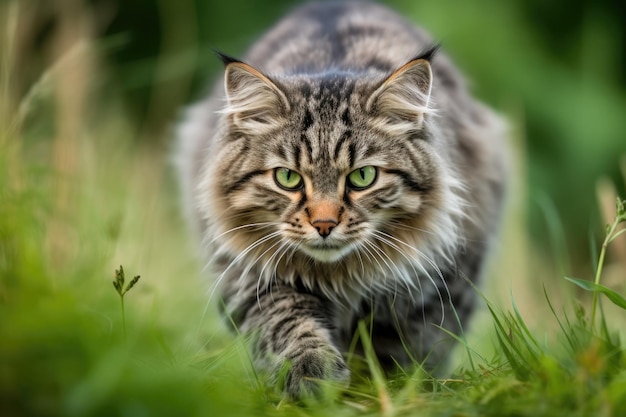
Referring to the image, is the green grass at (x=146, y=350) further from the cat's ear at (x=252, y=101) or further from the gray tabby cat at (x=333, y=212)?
the cat's ear at (x=252, y=101)

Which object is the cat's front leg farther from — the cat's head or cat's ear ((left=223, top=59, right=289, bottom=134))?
cat's ear ((left=223, top=59, right=289, bottom=134))

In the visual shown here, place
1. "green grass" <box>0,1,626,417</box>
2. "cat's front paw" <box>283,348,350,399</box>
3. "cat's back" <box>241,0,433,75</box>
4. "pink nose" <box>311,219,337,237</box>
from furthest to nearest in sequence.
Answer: "cat's back" <box>241,0,433,75</box> → "pink nose" <box>311,219,337,237</box> → "cat's front paw" <box>283,348,350,399</box> → "green grass" <box>0,1,626,417</box>

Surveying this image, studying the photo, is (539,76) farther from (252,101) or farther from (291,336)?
(291,336)

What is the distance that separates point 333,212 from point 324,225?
0.05 m

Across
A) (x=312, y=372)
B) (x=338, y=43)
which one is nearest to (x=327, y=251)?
(x=312, y=372)

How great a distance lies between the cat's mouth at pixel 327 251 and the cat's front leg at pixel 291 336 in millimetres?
213

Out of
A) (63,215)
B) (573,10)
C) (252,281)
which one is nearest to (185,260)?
(63,215)

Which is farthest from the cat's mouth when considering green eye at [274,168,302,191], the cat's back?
the cat's back

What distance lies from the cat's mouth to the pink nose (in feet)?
0.22

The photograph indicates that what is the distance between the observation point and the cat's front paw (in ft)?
7.41

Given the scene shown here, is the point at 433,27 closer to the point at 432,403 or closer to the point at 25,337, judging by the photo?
the point at 432,403

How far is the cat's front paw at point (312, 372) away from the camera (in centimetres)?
226

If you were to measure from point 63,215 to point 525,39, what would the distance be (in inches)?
171

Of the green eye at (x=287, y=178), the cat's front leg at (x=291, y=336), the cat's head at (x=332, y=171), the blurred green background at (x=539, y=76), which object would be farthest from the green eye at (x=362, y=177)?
the blurred green background at (x=539, y=76)
